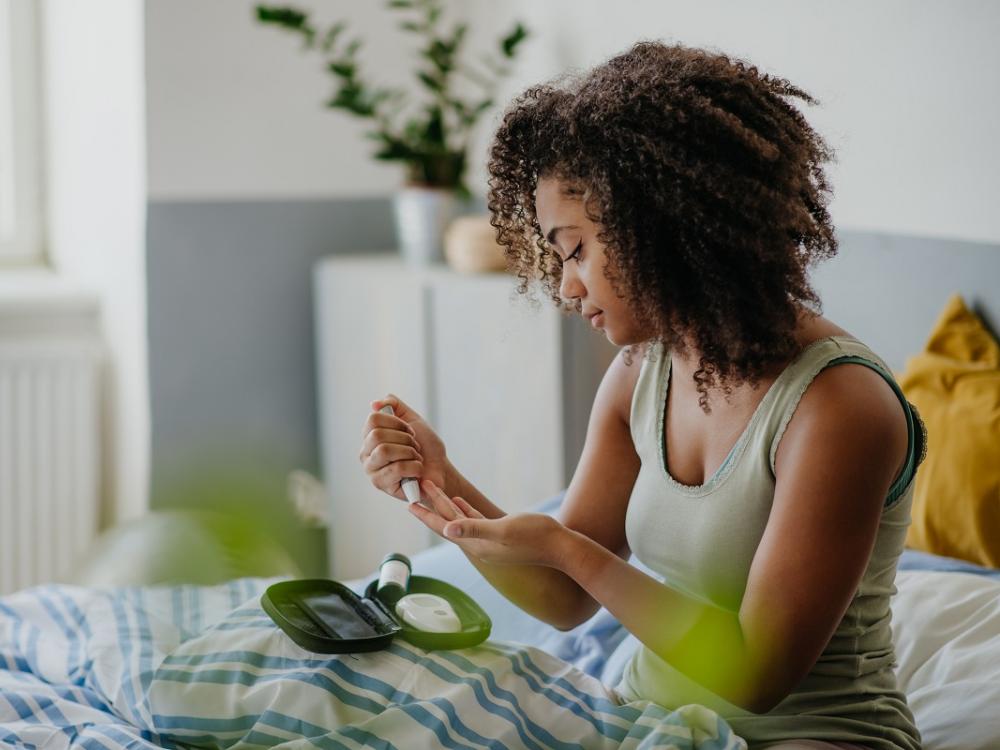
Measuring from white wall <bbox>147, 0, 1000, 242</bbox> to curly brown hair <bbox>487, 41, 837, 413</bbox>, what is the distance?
0.29 m

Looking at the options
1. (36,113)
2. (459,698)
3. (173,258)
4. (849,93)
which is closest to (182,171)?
(173,258)

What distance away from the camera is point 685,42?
2006mm

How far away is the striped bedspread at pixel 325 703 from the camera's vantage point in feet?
3.39

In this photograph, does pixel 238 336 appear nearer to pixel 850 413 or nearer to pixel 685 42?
pixel 685 42

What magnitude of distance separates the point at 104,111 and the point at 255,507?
974mm

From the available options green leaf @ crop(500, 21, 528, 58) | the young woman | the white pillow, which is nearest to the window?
green leaf @ crop(500, 21, 528, 58)

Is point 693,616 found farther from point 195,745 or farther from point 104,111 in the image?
point 104,111

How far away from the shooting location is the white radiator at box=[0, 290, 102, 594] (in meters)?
2.69

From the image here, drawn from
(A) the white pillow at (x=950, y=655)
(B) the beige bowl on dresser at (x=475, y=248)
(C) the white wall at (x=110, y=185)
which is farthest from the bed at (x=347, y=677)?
(C) the white wall at (x=110, y=185)

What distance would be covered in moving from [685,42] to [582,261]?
→ 3.33ft

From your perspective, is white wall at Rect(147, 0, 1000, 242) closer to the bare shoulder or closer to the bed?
the bed

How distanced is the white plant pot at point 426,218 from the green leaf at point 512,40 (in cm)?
32

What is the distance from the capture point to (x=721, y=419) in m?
1.13

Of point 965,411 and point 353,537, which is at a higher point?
point 965,411
